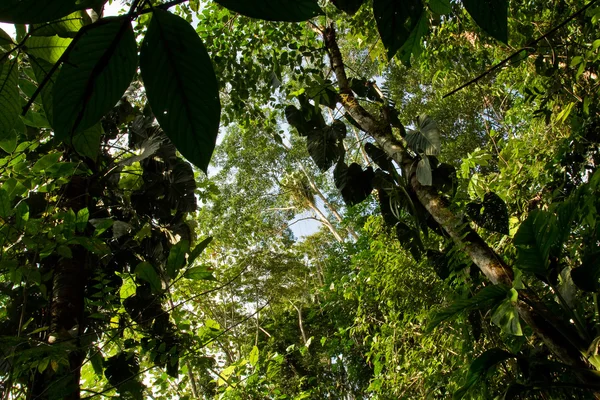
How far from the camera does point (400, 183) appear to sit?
0.97 meters

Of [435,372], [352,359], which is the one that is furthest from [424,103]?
[435,372]

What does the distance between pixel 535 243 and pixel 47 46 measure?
935mm

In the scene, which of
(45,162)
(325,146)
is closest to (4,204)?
(45,162)

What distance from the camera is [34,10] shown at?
172mm

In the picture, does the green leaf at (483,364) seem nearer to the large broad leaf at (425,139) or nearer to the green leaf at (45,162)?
the large broad leaf at (425,139)

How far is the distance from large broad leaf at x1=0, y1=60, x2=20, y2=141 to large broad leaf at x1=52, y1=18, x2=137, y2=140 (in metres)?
0.11

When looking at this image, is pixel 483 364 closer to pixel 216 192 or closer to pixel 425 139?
pixel 425 139

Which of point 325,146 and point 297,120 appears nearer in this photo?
point 325,146

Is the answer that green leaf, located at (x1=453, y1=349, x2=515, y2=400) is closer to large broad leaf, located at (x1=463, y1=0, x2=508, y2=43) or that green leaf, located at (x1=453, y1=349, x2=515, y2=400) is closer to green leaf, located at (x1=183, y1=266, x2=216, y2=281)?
green leaf, located at (x1=183, y1=266, x2=216, y2=281)

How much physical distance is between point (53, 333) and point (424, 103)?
27.7 ft

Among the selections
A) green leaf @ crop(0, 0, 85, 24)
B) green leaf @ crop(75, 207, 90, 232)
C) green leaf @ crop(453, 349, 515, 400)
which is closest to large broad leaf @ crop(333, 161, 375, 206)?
green leaf @ crop(453, 349, 515, 400)

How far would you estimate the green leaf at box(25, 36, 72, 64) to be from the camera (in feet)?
1.04

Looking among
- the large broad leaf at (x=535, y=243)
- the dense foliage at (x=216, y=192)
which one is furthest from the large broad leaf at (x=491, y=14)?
the large broad leaf at (x=535, y=243)

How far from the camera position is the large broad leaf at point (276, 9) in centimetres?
18
